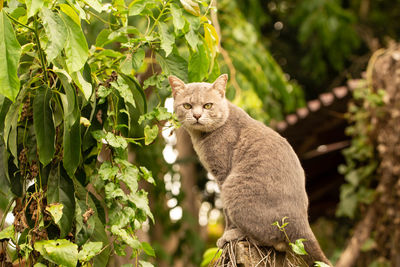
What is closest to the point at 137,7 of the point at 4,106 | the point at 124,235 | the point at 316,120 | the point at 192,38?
the point at 192,38

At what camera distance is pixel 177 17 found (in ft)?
7.35

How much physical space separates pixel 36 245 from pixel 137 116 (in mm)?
692

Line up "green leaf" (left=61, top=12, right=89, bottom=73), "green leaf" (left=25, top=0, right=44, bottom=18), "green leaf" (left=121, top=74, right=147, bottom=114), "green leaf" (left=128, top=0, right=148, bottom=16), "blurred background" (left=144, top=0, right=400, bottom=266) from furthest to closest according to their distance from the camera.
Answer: "blurred background" (left=144, top=0, right=400, bottom=266) < "green leaf" (left=121, top=74, right=147, bottom=114) < "green leaf" (left=128, top=0, right=148, bottom=16) < "green leaf" (left=61, top=12, right=89, bottom=73) < "green leaf" (left=25, top=0, right=44, bottom=18)

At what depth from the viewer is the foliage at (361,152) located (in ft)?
15.9

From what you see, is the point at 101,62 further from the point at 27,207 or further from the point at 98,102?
the point at 27,207

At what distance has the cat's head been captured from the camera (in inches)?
103

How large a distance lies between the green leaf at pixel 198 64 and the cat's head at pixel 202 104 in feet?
0.19

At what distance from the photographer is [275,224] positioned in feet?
7.83

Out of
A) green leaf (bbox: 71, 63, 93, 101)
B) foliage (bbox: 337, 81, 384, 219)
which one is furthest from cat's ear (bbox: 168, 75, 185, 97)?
foliage (bbox: 337, 81, 384, 219)

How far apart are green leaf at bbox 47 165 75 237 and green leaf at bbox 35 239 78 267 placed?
67mm

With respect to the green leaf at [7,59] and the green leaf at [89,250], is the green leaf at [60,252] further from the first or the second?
the green leaf at [7,59]

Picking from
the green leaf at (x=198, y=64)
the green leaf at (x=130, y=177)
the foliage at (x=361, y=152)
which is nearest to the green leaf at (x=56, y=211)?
the green leaf at (x=130, y=177)

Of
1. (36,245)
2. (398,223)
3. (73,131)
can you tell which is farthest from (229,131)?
(398,223)

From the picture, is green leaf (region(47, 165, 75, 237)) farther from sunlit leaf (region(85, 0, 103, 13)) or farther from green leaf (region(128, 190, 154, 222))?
sunlit leaf (region(85, 0, 103, 13))
